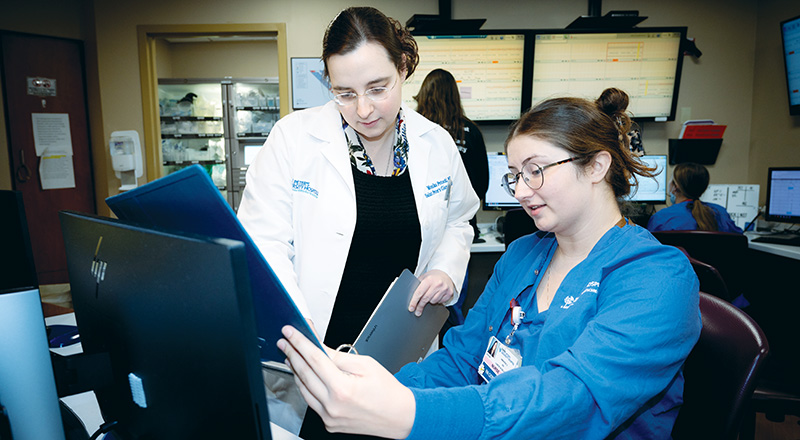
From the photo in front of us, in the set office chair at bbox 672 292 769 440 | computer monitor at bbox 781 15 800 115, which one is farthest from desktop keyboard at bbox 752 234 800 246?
office chair at bbox 672 292 769 440

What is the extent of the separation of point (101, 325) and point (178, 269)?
12.2 inches

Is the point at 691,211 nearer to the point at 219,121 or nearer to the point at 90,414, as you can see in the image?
the point at 90,414

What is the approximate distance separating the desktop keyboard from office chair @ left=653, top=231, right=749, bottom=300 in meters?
1.01

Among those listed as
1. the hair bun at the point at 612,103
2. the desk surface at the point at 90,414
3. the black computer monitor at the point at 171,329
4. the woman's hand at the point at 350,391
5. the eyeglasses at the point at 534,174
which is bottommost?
the desk surface at the point at 90,414

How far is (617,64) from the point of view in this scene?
3443mm

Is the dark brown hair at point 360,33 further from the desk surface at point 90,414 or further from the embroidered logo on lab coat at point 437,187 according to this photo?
the desk surface at point 90,414

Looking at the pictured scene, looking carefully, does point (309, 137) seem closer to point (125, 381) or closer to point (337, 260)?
point (337, 260)

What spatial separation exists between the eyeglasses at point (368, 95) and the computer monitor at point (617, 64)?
8.46 ft

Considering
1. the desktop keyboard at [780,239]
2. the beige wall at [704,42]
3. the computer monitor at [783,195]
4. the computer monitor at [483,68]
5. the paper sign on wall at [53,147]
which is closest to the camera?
the desktop keyboard at [780,239]

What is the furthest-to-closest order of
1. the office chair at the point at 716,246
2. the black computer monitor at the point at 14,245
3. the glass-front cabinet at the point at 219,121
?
the glass-front cabinet at the point at 219,121
the office chair at the point at 716,246
the black computer monitor at the point at 14,245

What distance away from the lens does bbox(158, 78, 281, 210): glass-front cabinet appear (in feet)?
19.0

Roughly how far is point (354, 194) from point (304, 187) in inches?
5.6

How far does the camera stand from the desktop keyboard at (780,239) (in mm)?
2875

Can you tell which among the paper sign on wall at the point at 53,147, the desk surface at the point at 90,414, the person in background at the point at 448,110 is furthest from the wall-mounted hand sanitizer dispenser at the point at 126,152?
Answer: the desk surface at the point at 90,414
